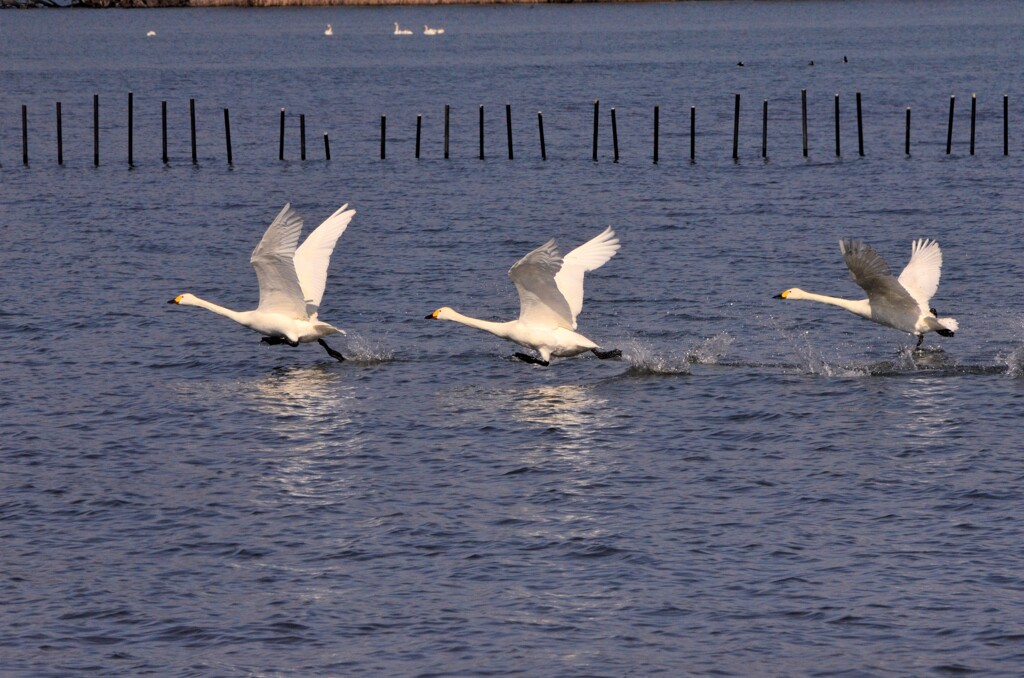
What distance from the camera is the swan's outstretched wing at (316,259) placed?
26359 millimetres

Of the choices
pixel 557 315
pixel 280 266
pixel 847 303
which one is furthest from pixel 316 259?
pixel 847 303

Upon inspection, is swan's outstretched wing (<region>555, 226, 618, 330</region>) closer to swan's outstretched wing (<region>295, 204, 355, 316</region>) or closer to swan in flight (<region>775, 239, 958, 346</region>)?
swan in flight (<region>775, 239, 958, 346</region>)

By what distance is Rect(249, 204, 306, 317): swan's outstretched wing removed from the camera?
24.3 metres

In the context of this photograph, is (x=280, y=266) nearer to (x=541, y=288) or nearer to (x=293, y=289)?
(x=293, y=289)

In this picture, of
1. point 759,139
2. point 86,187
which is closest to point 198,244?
point 86,187

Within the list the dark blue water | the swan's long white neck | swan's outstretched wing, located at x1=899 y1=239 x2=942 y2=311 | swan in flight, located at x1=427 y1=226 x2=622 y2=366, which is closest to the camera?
the dark blue water

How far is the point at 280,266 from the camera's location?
2489 cm

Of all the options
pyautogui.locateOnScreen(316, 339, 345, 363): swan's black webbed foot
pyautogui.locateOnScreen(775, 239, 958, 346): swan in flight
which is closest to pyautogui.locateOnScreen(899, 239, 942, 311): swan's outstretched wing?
pyautogui.locateOnScreen(775, 239, 958, 346): swan in flight

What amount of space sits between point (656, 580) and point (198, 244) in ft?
94.8

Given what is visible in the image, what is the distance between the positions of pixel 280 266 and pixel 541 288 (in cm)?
410

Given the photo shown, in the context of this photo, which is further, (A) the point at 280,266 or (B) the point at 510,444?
(A) the point at 280,266

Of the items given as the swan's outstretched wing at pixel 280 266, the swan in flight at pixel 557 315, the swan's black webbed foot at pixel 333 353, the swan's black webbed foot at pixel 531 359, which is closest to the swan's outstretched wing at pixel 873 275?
the swan in flight at pixel 557 315

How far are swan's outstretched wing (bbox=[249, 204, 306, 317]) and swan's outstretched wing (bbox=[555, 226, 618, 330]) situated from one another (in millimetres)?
4087

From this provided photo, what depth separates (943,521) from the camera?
18484mm
